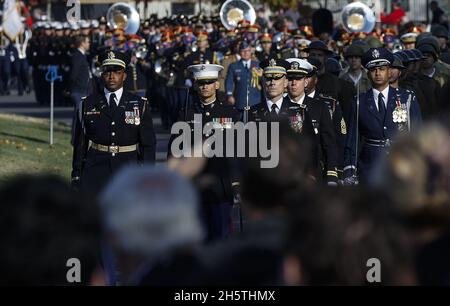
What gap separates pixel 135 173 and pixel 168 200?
7.4 inches

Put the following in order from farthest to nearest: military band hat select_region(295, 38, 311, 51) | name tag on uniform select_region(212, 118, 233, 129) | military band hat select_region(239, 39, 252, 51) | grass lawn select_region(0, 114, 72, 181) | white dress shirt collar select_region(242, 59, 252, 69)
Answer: military band hat select_region(239, 39, 252, 51)
white dress shirt collar select_region(242, 59, 252, 69)
military band hat select_region(295, 38, 311, 51)
grass lawn select_region(0, 114, 72, 181)
name tag on uniform select_region(212, 118, 233, 129)

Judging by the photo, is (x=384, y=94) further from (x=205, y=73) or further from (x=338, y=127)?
(x=205, y=73)

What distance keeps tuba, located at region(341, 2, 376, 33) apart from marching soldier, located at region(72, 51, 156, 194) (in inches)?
666

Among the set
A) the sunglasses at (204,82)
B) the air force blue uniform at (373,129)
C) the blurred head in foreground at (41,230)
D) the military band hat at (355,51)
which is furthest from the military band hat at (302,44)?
the blurred head in foreground at (41,230)

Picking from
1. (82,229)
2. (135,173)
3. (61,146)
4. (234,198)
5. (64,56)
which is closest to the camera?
(82,229)

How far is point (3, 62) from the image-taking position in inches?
1661

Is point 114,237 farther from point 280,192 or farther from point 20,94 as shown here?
point 20,94

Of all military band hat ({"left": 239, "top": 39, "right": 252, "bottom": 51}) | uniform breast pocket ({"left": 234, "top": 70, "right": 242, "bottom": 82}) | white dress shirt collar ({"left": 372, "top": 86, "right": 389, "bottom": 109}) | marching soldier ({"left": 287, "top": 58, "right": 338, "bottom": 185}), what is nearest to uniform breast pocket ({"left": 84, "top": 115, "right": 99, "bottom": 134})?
marching soldier ({"left": 287, "top": 58, "right": 338, "bottom": 185})

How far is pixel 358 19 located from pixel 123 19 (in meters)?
6.62

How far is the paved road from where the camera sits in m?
28.5

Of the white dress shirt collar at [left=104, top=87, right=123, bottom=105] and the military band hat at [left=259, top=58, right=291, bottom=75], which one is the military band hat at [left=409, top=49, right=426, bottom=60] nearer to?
the military band hat at [left=259, top=58, right=291, bottom=75]

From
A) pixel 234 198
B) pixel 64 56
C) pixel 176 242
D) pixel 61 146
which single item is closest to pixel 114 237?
pixel 176 242

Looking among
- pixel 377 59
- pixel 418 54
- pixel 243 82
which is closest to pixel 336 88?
pixel 418 54
